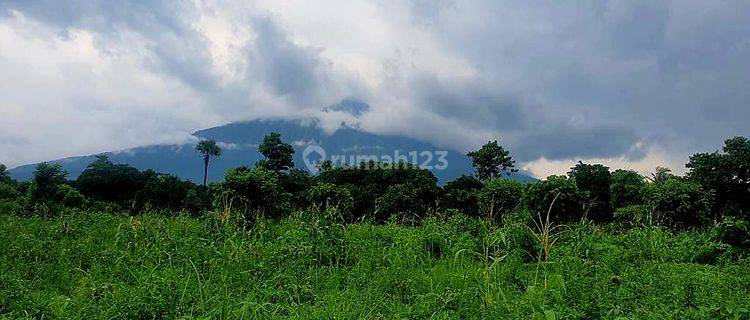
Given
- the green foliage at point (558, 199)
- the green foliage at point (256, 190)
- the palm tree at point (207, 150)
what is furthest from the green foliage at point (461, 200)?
the palm tree at point (207, 150)

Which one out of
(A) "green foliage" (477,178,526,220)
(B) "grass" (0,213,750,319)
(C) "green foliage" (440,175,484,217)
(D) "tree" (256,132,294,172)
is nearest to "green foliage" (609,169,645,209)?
(C) "green foliage" (440,175,484,217)

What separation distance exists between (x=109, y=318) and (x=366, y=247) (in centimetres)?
390

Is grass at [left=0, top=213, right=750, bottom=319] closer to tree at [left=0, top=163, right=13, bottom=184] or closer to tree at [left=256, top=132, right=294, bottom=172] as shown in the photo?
tree at [left=256, top=132, right=294, bottom=172]

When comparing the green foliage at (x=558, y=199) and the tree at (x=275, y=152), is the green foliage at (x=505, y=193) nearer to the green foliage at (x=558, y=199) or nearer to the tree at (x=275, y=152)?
the green foliage at (x=558, y=199)

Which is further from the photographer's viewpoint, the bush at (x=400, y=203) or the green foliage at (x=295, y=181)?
the green foliage at (x=295, y=181)

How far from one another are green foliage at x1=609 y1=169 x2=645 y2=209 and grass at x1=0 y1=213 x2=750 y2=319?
21.2 metres

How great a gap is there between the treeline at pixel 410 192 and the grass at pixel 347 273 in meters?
0.98

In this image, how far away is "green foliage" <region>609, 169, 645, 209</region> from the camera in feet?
95.9

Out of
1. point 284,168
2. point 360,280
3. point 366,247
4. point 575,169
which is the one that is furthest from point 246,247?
point 575,169

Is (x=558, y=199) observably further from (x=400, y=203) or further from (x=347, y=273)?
(x=400, y=203)

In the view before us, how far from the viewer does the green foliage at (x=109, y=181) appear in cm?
4588

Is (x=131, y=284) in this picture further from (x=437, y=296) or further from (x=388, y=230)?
(x=388, y=230)

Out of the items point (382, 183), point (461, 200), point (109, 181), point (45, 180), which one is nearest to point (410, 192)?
point (461, 200)

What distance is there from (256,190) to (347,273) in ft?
21.0
